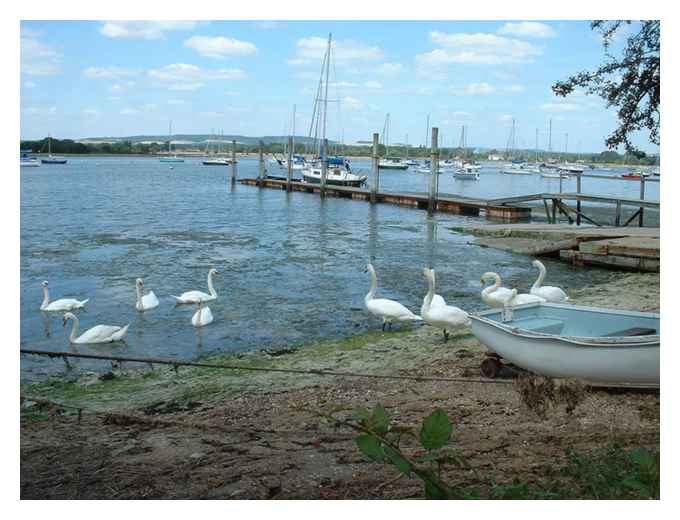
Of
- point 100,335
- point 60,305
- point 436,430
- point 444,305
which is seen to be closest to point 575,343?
point 436,430

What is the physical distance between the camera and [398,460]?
12.7ft

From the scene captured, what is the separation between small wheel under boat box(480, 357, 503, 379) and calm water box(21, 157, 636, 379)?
12.2 ft

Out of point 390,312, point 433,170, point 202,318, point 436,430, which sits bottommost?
point 202,318

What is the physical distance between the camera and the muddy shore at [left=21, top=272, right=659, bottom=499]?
509 centimetres

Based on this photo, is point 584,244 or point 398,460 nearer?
point 398,460

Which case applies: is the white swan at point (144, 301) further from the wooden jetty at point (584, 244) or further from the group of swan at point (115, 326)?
the wooden jetty at point (584, 244)

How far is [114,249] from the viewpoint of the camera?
2161 centimetres

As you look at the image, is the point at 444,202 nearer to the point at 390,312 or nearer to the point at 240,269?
Result: the point at 240,269

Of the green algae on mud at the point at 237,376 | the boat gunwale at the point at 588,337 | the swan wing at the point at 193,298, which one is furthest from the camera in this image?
the swan wing at the point at 193,298

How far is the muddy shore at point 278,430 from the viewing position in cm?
509

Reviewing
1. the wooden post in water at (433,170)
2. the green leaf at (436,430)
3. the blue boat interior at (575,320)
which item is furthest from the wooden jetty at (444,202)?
the green leaf at (436,430)

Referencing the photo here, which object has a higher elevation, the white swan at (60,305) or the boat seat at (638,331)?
the boat seat at (638,331)

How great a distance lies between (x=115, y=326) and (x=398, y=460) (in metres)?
9.48

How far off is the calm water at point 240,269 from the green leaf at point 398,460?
6.93 m
